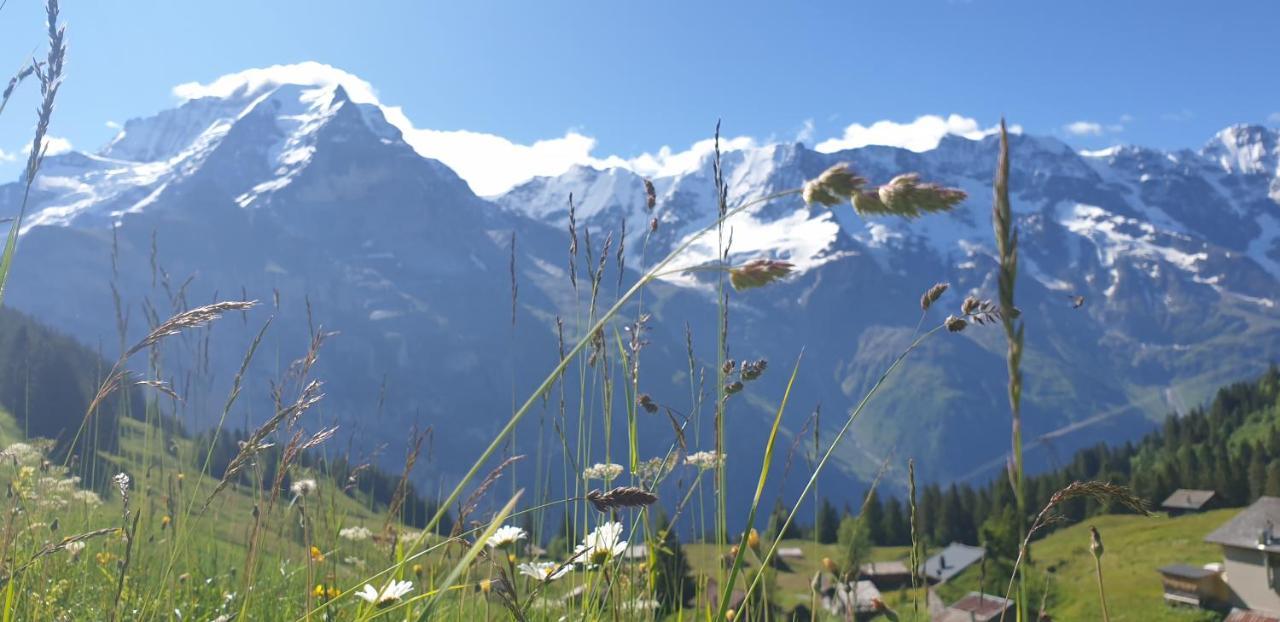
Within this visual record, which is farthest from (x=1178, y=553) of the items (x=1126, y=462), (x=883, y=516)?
(x=1126, y=462)

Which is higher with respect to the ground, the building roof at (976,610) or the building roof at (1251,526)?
the building roof at (976,610)

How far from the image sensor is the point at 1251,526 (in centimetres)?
5831

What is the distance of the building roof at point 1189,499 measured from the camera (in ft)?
330

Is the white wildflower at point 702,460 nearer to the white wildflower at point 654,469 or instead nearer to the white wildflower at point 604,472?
the white wildflower at point 654,469

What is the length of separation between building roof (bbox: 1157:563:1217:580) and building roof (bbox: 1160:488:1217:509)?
4020 cm

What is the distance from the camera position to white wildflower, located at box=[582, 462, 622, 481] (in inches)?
133

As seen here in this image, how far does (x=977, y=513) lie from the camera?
10762 centimetres

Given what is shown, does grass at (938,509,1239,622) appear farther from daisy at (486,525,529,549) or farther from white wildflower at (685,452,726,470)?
daisy at (486,525,529,549)

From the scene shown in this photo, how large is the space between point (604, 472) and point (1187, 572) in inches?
2931

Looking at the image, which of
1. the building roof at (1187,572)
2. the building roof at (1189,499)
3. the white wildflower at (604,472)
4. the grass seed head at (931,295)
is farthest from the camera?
the building roof at (1189,499)

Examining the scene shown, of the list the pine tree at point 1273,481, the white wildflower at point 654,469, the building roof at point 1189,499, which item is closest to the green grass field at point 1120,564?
the building roof at point 1189,499

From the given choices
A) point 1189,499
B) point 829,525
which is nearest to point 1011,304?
point 829,525

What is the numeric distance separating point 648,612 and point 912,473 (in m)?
1.19

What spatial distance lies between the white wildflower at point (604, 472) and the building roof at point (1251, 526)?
64.8 meters
